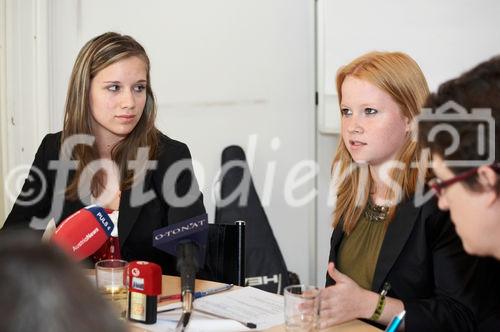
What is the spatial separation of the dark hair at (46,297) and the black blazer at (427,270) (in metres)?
1.35

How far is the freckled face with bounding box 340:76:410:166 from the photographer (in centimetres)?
218

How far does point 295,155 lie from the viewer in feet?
11.3

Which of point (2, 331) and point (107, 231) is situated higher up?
point (2, 331)

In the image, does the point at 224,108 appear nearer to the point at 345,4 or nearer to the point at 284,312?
the point at 345,4

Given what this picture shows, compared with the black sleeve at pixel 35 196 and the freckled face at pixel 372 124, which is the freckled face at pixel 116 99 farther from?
the freckled face at pixel 372 124

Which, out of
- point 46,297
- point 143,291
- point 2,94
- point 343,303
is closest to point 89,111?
point 2,94

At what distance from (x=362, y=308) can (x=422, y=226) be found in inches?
13.1

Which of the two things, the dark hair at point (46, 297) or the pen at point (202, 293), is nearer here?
the dark hair at point (46, 297)

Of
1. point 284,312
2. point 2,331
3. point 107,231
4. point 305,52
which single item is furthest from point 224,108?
point 2,331

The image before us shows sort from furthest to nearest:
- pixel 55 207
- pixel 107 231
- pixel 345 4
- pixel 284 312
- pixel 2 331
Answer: pixel 345 4, pixel 55 207, pixel 107 231, pixel 284 312, pixel 2 331

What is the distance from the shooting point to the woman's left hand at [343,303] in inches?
65.2

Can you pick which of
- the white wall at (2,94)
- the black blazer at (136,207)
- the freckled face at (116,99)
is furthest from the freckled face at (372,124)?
the white wall at (2,94)

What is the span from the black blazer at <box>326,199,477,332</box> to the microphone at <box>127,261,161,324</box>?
619 mm

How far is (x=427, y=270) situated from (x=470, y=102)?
654 millimetres
